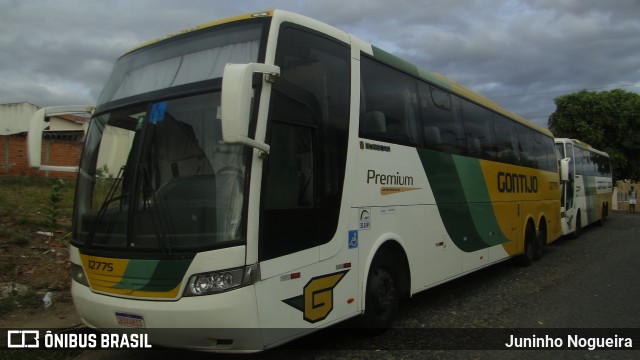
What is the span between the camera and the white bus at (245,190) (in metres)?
3.86

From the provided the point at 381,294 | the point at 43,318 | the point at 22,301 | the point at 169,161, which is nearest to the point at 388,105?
the point at 381,294

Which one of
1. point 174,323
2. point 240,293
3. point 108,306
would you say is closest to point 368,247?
point 240,293

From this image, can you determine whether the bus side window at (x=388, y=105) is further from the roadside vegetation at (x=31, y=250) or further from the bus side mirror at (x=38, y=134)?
the roadside vegetation at (x=31, y=250)

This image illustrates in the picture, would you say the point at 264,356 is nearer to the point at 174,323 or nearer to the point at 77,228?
the point at 174,323

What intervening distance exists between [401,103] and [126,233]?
146 inches

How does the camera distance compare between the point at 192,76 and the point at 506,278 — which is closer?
the point at 192,76

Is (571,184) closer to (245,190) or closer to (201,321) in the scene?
(245,190)

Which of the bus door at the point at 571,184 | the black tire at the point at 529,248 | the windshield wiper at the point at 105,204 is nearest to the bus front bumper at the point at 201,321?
the windshield wiper at the point at 105,204

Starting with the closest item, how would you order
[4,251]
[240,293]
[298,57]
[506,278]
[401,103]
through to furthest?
[240,293] → [298,57] → [401,103] → [4,251] → [506,278]

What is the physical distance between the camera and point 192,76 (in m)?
4.34

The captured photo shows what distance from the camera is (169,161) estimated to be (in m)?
4.15

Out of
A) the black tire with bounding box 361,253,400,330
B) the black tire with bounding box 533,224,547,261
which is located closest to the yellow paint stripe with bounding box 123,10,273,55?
the black tire with bounding box 361,253,400,330

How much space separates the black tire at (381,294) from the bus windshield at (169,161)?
6.88ft

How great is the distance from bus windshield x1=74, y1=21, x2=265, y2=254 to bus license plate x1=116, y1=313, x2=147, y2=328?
0.55m
